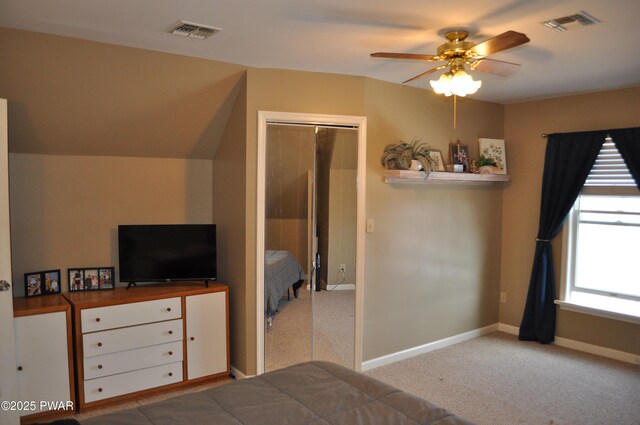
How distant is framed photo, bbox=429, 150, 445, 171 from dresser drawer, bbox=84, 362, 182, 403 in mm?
2791

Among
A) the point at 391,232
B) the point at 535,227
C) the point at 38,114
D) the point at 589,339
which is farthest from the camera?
the point at 535,227

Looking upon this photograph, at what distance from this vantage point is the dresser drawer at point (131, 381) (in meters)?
3.21

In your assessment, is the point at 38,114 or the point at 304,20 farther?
the point at 38,114

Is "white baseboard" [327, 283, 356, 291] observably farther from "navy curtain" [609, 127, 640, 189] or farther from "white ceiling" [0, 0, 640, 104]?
"navy curtain" [609, 127, 640, 189]

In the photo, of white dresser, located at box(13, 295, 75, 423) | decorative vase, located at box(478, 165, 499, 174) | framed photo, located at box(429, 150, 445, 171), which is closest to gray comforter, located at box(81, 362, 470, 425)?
white dresser, located at box(13, 295, 75, 423)

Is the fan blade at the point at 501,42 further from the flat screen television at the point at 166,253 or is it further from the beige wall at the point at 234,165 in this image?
the flat screen television at the point at 166,253

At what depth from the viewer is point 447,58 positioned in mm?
2594

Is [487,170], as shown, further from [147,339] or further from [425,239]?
[147,339]

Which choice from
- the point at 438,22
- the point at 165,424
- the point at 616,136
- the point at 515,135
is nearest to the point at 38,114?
the point at 165,424

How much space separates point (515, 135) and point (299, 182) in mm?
2654

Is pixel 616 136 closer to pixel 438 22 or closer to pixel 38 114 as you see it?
pixel 438 22

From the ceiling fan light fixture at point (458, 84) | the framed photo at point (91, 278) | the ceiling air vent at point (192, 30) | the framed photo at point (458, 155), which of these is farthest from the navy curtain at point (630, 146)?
the framed photo at point (91, 278)

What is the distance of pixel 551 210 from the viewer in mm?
4590

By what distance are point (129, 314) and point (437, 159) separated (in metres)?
2.94
